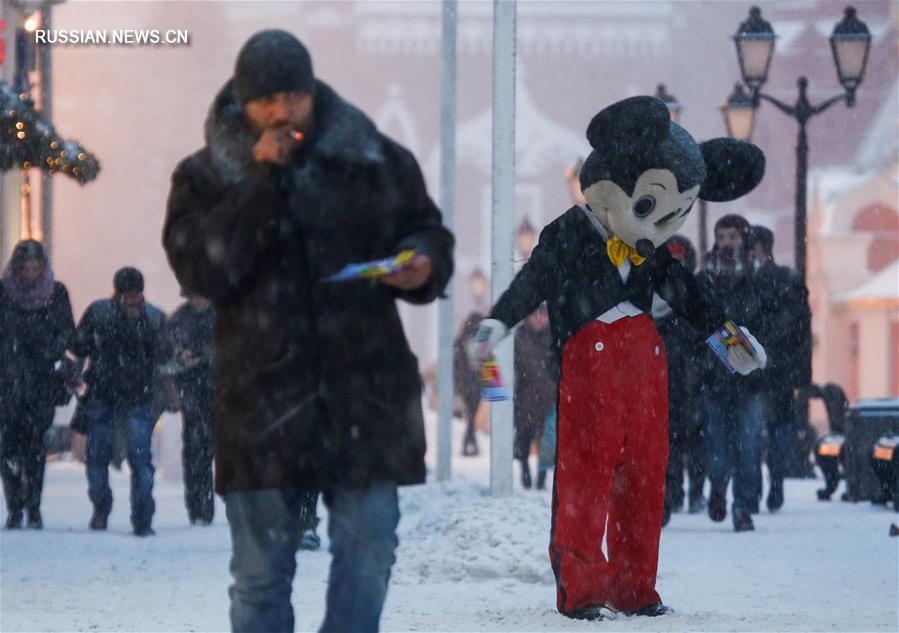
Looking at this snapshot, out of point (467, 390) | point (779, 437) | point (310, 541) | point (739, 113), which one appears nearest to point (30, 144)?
point (310, 541)

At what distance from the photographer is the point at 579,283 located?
6633mm

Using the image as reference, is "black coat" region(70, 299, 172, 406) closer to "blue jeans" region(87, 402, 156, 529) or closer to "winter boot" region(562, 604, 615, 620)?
"blue jeans" region(87, 402, 156, 529)

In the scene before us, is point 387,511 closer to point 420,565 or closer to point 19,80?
point 420,565

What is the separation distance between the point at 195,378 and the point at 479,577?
3.48 m

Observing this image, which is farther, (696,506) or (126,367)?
(696,506)

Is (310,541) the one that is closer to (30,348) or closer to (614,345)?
(30,348)

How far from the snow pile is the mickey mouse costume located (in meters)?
1.62

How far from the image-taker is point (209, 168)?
13.6ft

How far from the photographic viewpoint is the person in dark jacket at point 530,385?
49.7 feet

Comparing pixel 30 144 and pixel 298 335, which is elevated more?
pixel 30 144

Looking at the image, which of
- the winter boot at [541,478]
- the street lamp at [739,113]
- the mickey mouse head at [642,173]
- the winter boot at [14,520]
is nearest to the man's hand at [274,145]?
the mickey mouse head at [642,173]

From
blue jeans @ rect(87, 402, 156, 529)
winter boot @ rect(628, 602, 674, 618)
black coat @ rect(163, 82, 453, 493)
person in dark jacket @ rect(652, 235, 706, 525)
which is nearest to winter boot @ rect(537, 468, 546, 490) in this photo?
person in dark jacket @ rect(652, 235, 706, 525)

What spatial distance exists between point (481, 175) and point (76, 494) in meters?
41.5

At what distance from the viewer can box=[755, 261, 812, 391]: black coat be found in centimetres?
1137
